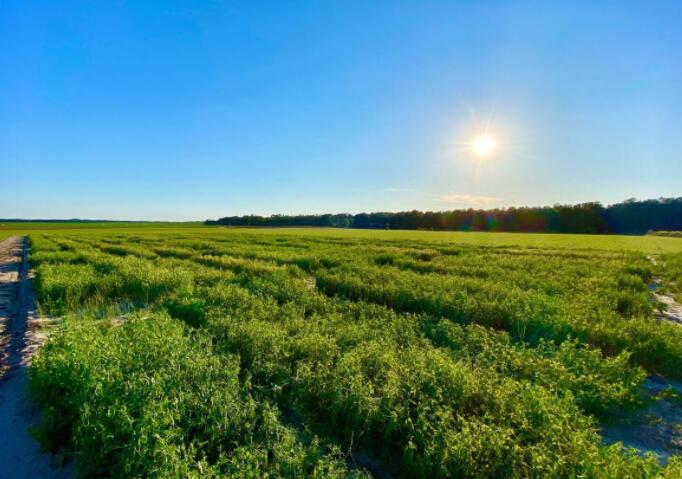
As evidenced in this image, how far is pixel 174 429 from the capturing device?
3252 millimetres

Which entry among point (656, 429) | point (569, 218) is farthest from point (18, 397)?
point (569, 218)

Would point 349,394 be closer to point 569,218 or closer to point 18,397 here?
point 18,397

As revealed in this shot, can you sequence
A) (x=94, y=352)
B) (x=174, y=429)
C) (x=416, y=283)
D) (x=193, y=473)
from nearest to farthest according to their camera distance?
1. (x=193, y=473)
2. (x=174, y=429)
3. (x=94, y=352)
4. (x=416, y=283)

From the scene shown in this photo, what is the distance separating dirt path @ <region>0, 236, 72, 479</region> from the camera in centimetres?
375

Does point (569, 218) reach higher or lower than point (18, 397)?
higher

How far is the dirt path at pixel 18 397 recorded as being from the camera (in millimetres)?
3748

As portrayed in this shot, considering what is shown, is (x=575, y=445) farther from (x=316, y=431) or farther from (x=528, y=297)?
(x=528, y=297)

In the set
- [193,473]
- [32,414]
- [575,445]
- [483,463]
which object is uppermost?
[193,473]

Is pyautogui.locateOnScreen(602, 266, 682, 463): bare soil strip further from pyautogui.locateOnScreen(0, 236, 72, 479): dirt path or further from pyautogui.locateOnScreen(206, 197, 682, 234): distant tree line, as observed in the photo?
pyautogui.locateOnScreen(206, 197, 682, 234): distant tree line

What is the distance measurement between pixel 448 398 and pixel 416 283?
7.67m

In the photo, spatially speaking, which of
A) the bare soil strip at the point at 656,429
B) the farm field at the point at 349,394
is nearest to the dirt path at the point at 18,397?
the farm field at the point at 349,394

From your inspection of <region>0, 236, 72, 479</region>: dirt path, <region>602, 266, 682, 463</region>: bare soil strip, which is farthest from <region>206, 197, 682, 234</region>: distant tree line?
<region>0, 236, 72, 479</region>: dirt path

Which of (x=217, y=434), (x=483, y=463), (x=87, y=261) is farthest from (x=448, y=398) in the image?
(x=87, y=261)

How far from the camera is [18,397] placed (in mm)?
5219
